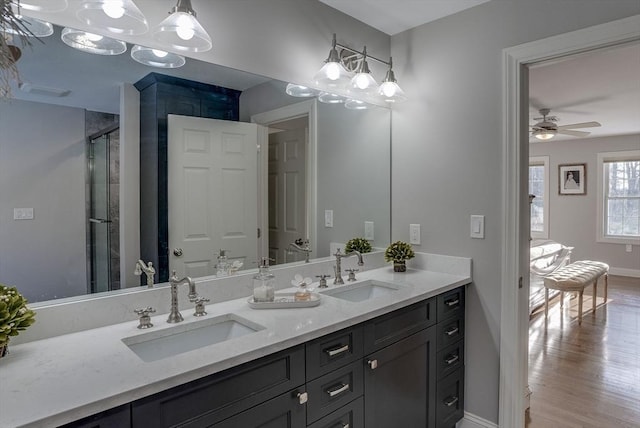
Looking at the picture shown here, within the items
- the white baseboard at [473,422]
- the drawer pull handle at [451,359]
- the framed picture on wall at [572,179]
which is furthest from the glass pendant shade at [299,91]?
the framed picture on wall at [572,179]

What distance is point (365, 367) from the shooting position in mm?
1599

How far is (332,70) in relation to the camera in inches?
83.1

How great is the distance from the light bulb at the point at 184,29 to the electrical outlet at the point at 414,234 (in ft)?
5.50

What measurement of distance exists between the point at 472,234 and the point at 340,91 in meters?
1.13

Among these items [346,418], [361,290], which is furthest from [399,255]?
[346,418]

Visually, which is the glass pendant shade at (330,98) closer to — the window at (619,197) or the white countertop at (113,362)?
the white countertop at (113,362)

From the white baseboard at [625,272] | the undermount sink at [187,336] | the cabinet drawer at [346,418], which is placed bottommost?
the white baseboard at [625,272]

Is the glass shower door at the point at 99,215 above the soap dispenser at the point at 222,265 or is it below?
above

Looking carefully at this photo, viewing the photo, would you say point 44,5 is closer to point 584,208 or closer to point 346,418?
point 346,418

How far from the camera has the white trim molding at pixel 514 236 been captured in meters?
2.06

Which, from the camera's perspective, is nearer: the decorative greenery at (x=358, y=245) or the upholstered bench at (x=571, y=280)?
the decorative greenery at (x=358, y=245)

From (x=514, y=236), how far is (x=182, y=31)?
1844 millimetres

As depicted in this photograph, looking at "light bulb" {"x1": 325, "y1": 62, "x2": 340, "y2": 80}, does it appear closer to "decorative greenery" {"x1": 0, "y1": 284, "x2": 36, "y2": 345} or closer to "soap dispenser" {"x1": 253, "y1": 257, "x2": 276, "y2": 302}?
"soap dispenser" {"x1": 253, "y1": 257, "x2": 276, "y2": 302}

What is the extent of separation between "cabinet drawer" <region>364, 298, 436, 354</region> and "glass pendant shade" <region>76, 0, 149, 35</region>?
1432mm
